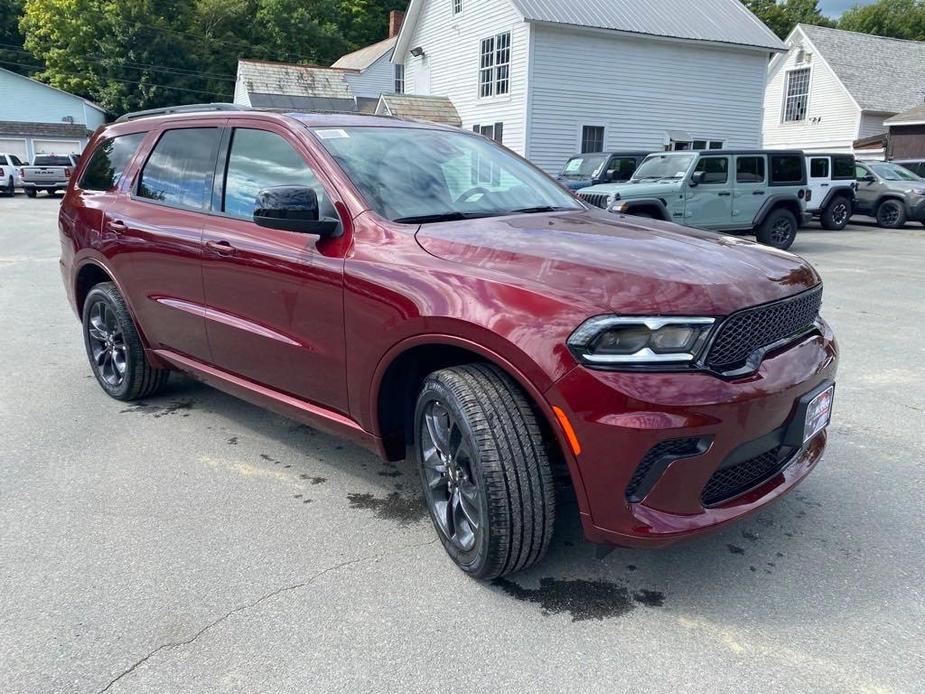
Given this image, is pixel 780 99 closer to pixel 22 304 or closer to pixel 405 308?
pixel 22 304

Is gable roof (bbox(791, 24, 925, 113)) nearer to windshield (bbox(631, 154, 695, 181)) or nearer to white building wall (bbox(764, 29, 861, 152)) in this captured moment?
white building wall (bbox(764, 29, 861, 152))

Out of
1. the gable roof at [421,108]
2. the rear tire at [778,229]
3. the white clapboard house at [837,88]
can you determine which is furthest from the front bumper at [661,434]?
the white clapboard house at [837,88]

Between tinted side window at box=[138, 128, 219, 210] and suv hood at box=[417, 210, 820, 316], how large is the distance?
163 cm

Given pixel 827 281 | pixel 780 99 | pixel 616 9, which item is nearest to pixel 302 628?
pixel 827 281

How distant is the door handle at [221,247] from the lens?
3.75 meters

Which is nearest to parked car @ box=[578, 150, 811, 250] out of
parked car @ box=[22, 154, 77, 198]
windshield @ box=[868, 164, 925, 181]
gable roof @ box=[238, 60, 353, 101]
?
windshield @ box=[868, 164, 925, 181]

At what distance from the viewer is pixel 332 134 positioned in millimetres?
3627

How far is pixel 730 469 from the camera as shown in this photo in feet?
8.68

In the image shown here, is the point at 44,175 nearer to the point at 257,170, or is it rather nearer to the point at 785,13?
the point at 257,170

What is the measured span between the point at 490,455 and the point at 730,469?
2.79ft

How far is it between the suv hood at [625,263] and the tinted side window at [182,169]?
163 cm

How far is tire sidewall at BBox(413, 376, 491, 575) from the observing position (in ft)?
8.80

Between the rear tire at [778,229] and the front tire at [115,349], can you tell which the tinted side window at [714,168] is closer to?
the rear tire at [778,229]

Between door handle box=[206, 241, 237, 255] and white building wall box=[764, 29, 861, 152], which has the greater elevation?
white building wall box=[764, 29, 861, 152]
